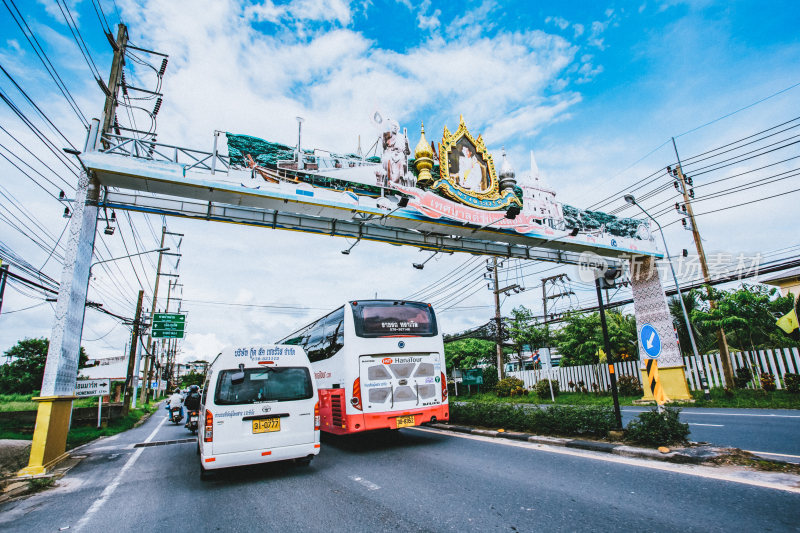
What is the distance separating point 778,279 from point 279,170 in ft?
118

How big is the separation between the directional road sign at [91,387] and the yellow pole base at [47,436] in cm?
848

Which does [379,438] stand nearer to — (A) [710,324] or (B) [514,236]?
(B) [514,236]

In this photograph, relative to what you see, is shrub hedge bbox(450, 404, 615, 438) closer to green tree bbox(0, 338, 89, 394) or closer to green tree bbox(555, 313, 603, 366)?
green tree bbox(555, 313, 603, 366)

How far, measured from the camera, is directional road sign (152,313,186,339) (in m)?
24.6

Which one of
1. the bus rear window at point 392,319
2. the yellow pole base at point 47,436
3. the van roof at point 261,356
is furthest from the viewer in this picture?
the bus rear window at point 392,319

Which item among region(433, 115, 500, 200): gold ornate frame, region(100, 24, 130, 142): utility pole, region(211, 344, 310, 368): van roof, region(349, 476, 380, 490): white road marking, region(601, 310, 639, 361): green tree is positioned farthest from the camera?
region(601, 310, 639, 361): green tree

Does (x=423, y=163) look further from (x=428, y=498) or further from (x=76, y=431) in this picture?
(x=76, y=431)

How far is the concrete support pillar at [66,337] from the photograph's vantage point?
7.76 m

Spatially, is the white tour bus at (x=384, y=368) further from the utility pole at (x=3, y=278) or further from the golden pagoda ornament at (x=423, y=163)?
the utility pole at (x=3, y=278)

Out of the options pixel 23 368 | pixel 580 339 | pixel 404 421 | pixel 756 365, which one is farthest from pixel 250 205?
pixel 23 368

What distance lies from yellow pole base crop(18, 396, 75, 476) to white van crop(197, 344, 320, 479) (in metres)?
4.07

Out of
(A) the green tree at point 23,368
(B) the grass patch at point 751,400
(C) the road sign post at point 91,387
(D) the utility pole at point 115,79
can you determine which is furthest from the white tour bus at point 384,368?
(A) the green tree at point 23,368

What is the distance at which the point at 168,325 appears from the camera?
2514cm

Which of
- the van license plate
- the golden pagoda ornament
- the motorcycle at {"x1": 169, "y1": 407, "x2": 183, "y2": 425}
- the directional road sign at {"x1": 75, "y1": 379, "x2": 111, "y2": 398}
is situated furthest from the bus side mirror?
the directional road sign at {"x1": 75, "y1": 379, "x2": 111, "y2": 398}
